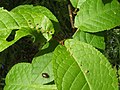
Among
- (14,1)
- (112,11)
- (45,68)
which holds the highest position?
(112,11)

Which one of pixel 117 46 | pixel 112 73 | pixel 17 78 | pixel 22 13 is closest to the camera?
pixel 112 73

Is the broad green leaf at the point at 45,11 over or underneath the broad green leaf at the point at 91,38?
over

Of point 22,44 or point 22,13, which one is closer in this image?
point 22,13

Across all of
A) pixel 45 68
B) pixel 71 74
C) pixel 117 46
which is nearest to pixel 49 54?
pixel 45 68

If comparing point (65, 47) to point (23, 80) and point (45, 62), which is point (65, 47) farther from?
point (23, 80)

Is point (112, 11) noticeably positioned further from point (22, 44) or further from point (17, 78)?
point (22, 44)

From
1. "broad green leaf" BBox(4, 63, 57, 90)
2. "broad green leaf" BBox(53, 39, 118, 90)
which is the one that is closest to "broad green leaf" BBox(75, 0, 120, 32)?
"broad green leaf" BBox(53, 39, 118, 90)

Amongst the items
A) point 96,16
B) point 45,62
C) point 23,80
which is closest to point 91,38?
point 96,16

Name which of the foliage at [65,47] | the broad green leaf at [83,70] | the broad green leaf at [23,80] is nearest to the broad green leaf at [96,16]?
the foliage at [65,47]

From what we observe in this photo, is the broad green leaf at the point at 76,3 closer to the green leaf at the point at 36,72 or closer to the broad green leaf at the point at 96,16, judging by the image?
the broad green leaf at the point at 96,16
